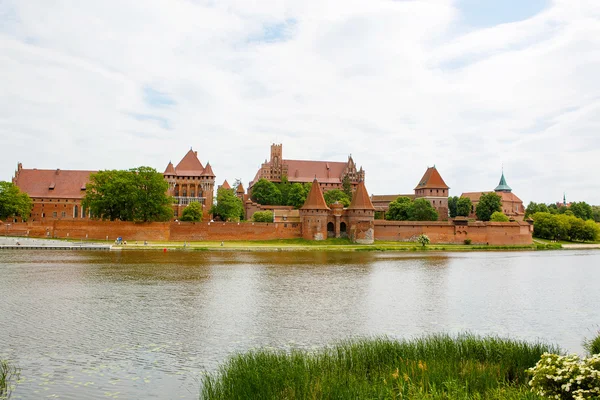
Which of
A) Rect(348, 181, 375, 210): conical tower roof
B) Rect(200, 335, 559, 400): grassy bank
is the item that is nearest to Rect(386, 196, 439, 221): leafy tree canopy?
Rect(348, 181, 375, 210): conical tower roof

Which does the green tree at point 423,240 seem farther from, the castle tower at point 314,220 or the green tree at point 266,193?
the green tree at point 266,193

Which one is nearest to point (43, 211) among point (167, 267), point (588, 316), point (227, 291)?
point (167, 267)

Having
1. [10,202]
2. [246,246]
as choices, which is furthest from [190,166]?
[246,246]

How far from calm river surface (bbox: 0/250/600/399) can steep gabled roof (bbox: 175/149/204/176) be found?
129 feet

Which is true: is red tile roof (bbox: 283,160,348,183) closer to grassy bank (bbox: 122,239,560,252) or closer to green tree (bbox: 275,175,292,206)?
green tree (bbox: 275,175,292,206)

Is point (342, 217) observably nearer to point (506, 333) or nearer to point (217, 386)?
→ point (506, 333)

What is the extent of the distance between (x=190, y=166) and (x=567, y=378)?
6643 centimetres

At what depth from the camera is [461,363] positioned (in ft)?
29.7

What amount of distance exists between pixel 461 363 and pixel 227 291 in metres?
13.1

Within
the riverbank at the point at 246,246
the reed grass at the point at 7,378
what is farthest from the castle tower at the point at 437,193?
the reed grass at the point at 7,378

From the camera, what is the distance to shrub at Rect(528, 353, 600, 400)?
673 cm

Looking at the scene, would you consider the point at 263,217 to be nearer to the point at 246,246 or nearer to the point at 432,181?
the point at 246,246

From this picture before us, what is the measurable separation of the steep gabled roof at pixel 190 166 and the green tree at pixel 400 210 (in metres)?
23.8

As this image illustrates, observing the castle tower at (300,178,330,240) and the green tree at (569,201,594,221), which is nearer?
the castle tower at (300,178,330,240)
